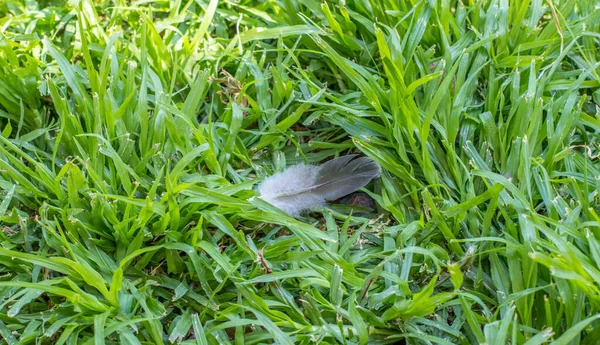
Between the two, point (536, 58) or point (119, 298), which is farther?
point (536, 58)

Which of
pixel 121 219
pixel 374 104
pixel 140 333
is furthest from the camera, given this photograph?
pixel 374 104

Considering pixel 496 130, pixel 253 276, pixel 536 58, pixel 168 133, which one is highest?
pixel 536 58

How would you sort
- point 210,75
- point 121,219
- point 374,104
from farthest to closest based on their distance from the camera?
1. point 210,75
2. point 374,104
3. point 121,219

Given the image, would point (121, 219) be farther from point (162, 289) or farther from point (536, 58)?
point (536, 58)

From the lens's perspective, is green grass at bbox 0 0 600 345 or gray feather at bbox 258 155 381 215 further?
gray feather at bbox 258 155 381 215

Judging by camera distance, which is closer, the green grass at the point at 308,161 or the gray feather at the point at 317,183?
the green grass at the point at 308,161

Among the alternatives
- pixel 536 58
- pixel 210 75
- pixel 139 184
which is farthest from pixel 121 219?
pixel 536 58

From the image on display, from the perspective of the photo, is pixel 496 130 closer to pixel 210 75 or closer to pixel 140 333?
pixel 210 75

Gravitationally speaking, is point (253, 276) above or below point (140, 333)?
above
